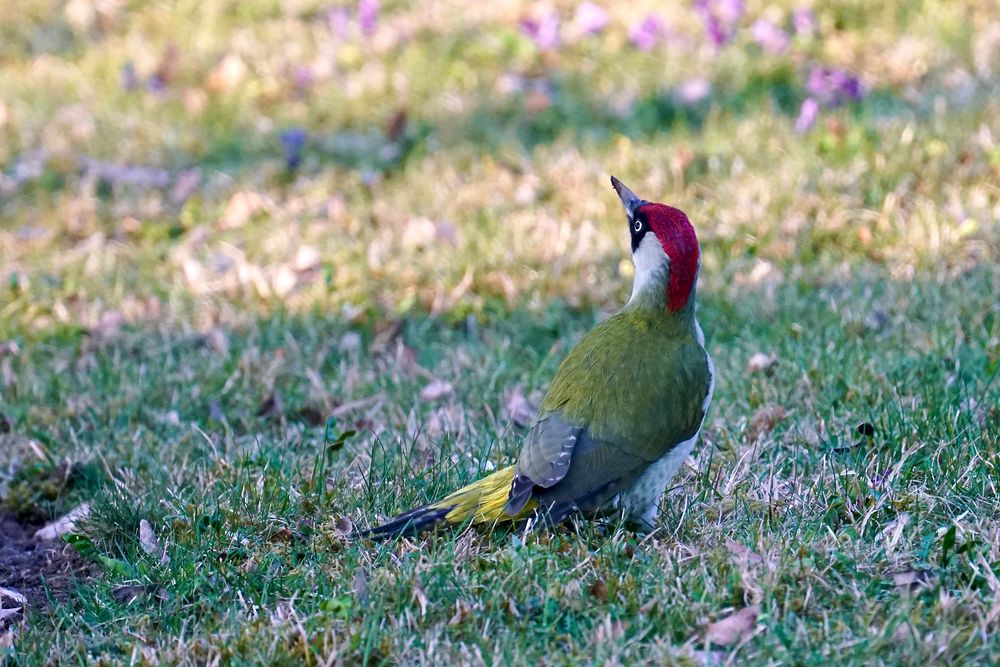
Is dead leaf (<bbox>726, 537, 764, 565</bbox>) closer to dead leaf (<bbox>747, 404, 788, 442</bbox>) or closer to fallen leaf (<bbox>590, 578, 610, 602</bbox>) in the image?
fallen leaf (<bbox>590, 578, 610, 602</bbox>)

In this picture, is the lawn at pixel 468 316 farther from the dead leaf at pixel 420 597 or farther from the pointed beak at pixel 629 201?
the pointed beak at pixel 629 201

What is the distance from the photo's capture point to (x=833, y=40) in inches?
351

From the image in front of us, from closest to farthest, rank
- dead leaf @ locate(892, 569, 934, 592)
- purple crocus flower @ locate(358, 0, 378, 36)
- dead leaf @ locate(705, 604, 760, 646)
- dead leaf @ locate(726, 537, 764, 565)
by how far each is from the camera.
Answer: dead leaf @ locate(705, 604, 760, 646) < dead leaf @ locate(892, 569, 934, 592) < dead leaf @ locate(726, 537, 764, 565) < purple crocus flower @ locate(358, 0, 378, 36)

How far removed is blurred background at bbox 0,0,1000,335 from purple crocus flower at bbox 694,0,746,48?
28 millimetres

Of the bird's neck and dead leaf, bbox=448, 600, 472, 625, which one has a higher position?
the bird's neck

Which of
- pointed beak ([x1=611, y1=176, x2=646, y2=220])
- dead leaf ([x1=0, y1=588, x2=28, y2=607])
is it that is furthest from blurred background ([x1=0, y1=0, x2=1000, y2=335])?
dead leaf ([x1=0, y1=588, x2=28, y2=607])

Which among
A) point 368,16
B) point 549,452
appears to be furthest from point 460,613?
point 368,16

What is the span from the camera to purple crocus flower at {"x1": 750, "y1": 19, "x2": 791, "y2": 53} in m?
8.74

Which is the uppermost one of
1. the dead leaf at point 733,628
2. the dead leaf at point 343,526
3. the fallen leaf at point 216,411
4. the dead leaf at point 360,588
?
the dead leaf at point 360,588

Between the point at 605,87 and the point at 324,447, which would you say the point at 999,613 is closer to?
the point at 324,447

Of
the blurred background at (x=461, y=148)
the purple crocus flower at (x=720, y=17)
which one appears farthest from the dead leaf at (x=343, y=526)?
the purple crocus flower at (x=720, y=17)

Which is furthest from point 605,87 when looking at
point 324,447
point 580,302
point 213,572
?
point 213,572

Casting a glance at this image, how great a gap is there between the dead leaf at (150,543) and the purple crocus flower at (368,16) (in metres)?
6.46

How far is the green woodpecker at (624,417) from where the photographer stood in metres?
3.70
